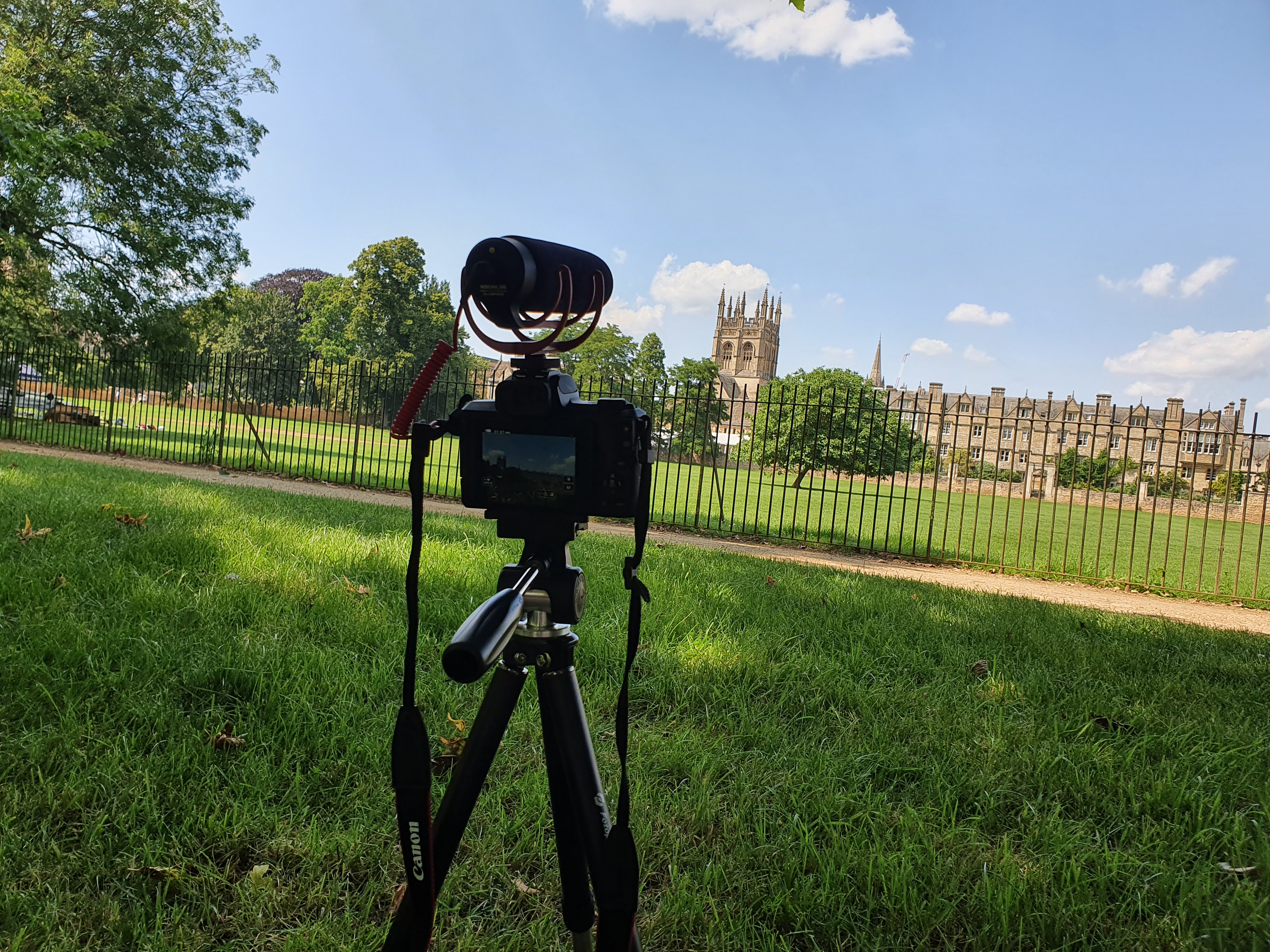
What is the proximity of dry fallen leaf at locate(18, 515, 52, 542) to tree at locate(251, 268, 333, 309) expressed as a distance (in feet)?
177

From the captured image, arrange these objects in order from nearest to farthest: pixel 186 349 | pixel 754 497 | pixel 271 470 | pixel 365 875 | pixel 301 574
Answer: pixel 365 875 → pixel 301 574 → pixel 271 470 → pixel 186 349 → pixel 754 497

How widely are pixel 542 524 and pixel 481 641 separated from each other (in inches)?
14.5

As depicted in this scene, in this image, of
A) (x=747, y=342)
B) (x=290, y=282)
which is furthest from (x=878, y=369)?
(x=290, y=282)

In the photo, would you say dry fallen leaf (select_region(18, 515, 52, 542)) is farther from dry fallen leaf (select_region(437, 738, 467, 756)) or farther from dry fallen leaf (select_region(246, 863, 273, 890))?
dry fallen leaf (select_region(246, 863, 273, 890))

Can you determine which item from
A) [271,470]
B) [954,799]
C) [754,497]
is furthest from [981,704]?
[754,497]

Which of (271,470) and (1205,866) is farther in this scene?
(271,470)

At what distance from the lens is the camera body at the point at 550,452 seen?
41.1 inches

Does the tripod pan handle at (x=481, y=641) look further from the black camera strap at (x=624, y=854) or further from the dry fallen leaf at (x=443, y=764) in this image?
the dry fallen leaf at (x=443, y=764)

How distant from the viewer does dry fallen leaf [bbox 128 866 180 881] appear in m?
1.75

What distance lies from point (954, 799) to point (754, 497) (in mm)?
19198

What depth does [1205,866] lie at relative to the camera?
199 cm

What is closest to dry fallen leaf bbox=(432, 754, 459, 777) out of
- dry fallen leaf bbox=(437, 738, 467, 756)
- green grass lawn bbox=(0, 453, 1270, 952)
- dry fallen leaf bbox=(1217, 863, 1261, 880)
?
dry fallen leaf bbox=(437, 738, 467, 756)

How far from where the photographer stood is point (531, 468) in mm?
1062

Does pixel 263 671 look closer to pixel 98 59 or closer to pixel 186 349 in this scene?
pixel 186 349
